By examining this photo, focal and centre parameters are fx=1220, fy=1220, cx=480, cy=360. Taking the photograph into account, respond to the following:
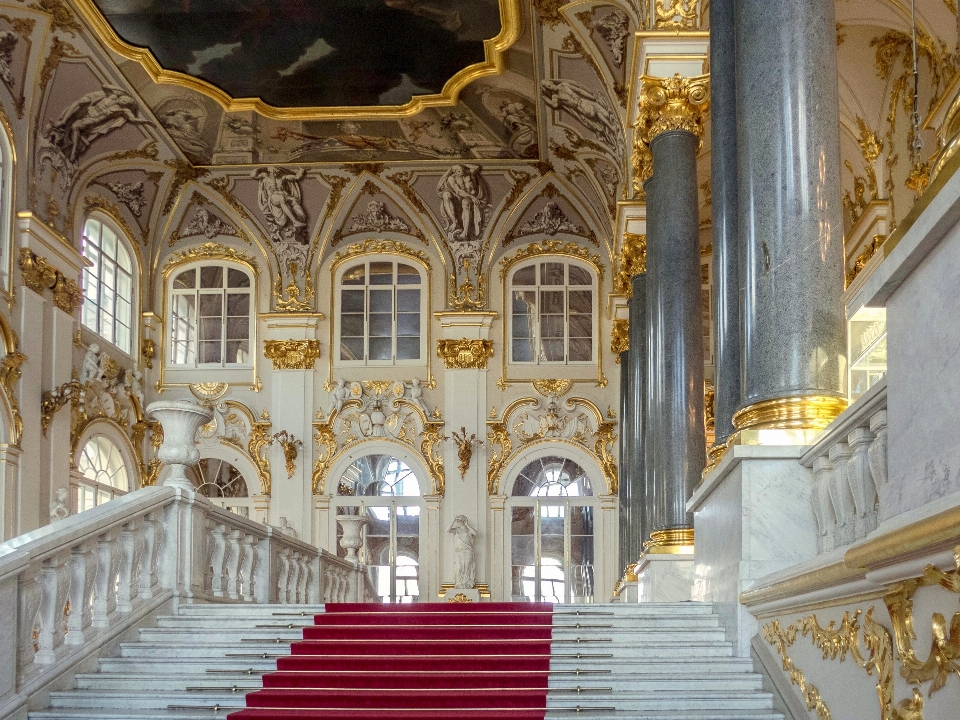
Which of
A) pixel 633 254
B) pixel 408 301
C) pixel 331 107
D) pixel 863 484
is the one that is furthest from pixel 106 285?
pixel 863 484

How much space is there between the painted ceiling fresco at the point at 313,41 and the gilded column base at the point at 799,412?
10559mm

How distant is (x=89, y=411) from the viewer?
61.3 ft

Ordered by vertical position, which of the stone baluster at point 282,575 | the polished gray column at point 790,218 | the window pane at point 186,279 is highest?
the window pane at point 186,279

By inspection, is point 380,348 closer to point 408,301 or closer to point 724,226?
point 408,301

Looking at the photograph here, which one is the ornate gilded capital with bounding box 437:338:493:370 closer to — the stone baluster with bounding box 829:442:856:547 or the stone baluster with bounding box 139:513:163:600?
the stone baluster with bounding box 139:513:163:600

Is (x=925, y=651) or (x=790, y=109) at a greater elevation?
(x=790, y=109)

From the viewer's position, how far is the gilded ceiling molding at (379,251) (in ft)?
71.1

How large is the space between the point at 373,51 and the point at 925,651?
15167 millimetres

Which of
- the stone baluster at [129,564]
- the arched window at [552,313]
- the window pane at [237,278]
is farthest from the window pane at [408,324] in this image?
the stone baluster at [129,564]

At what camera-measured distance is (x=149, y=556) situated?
7.70 m

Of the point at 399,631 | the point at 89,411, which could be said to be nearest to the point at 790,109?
the point at 399,631

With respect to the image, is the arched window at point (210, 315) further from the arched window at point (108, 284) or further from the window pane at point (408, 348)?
the window pane at point (408, 348)

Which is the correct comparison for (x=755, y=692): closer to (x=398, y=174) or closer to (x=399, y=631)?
(x=399, y=631)

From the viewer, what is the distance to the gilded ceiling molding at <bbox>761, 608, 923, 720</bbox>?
10.9 ft
